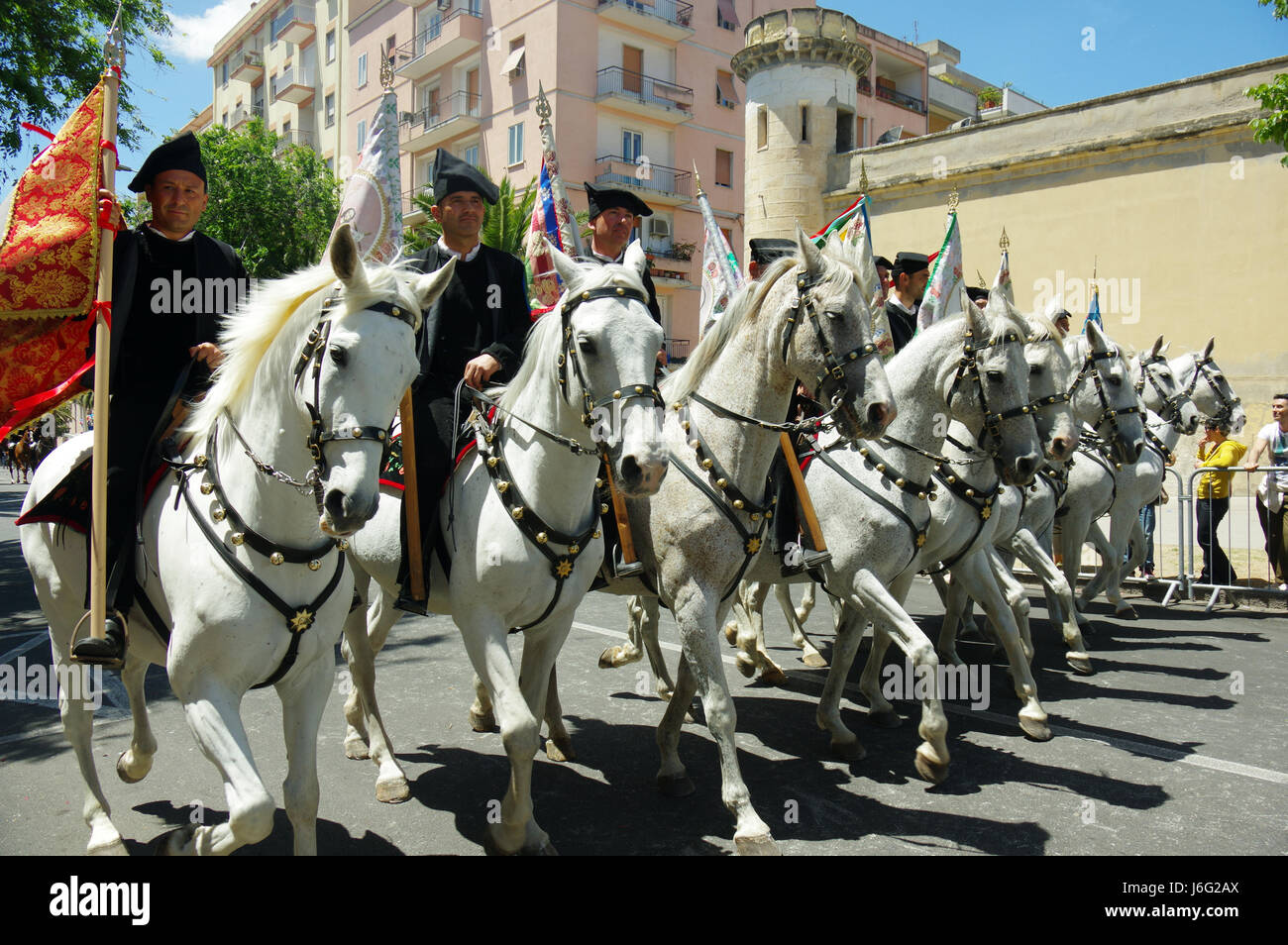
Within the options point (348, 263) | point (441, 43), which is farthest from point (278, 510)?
point (441, 43)

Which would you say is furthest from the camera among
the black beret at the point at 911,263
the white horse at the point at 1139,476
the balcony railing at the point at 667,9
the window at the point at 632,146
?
the window at the point at 632,146

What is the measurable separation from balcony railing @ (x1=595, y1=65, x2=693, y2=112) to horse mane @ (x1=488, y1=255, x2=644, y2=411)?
106 ft

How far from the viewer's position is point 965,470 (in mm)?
5672

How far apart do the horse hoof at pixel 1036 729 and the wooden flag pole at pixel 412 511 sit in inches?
154

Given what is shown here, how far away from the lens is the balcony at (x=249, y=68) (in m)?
51.2

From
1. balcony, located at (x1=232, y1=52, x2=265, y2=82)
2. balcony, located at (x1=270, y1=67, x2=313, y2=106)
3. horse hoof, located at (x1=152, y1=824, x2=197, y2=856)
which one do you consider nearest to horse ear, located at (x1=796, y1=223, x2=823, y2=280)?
horse hoof, located at (x1=152, y1=824, x2=197, y2=856)

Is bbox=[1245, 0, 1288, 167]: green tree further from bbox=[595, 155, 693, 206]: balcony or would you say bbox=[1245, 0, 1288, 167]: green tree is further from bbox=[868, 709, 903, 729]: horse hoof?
bbox=[595, 155, 693, 206]: balcony

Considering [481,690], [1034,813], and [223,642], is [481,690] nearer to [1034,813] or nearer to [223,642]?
[223,642]

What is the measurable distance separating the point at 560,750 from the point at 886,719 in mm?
2238

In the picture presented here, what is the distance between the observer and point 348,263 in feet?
Result: 9.42

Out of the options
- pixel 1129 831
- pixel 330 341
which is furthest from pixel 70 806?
pixel 1129 831

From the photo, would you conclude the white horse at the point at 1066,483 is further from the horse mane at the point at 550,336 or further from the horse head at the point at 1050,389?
the horse mane at the point at 550,336

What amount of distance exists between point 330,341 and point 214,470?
75 centimetres

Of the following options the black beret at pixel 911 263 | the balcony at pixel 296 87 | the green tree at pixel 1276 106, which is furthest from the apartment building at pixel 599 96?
the black beret at pixel 911 263
